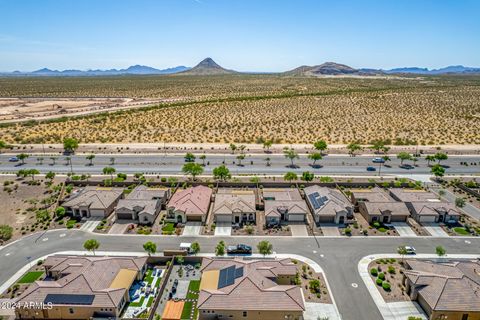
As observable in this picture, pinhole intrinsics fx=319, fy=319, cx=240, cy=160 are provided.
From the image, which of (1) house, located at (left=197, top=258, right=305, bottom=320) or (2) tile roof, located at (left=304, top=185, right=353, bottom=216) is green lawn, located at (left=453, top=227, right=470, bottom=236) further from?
(1) house, located at (left=197, top=258, right=305, bottom=320)

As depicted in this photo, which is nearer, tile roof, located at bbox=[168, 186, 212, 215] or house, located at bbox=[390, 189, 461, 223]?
house, located at bbox=[390, 189, 461, 223]

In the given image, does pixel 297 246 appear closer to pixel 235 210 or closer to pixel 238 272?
pixel 235 210

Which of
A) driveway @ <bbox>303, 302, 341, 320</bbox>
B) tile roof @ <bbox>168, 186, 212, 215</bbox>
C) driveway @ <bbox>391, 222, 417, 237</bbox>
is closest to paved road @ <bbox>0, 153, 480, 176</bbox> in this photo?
tile roof @ <bbox>168, 186, 212, 215</bbox>

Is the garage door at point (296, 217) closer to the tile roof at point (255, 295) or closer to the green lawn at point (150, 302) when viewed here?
→ the tile roof at point (255, 295)

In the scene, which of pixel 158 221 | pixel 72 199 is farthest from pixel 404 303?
pixel 72 199

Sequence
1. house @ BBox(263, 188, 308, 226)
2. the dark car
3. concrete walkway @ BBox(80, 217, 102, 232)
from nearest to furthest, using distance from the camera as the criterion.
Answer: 1. the dark car
2. concrete walkway @ BBox(80, 217, 102, 232)
3. house @ BBox(263, 188, 308, 226)

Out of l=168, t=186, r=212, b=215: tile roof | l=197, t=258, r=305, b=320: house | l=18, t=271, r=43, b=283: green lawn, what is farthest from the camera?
l=168, t=186, r=212, b=215: tile roof

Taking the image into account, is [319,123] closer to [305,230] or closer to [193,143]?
[193,143]

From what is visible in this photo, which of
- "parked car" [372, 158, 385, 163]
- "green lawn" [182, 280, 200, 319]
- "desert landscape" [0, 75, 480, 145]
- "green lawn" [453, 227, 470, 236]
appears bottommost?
"green lawn" [182, 280, 200, 319]
